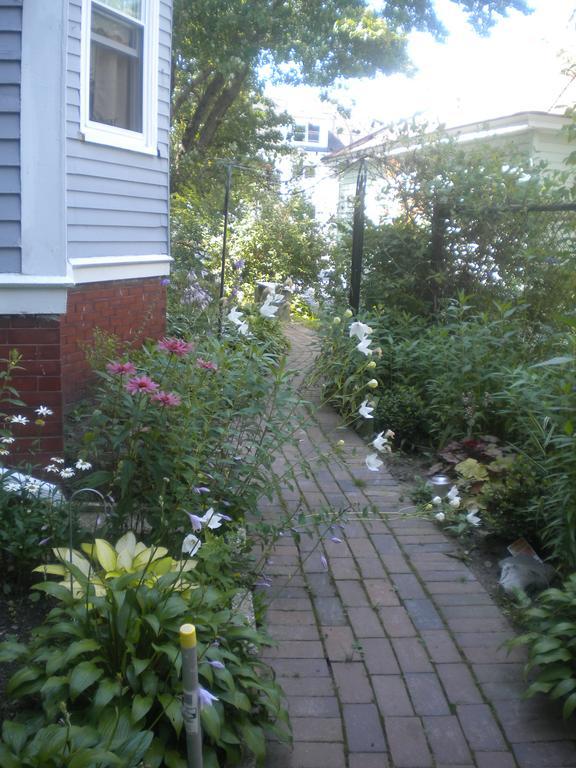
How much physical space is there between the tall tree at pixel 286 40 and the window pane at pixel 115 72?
689cm

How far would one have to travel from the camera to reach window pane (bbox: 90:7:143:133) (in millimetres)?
5793

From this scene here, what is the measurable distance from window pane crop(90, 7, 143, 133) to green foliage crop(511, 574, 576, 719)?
449 cm

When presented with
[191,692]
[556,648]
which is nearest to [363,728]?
[556,648]

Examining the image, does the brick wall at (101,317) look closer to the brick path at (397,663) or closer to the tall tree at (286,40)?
the brick path at (397,663)

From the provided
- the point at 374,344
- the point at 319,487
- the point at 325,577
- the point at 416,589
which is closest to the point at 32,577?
the point at 325,577

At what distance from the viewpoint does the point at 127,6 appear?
6.18 metres

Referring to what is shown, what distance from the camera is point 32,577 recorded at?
3.38m

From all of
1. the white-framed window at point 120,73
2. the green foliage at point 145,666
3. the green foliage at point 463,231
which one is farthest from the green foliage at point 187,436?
the green foliage at point 463,231

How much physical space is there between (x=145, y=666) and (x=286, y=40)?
1297 centimetres

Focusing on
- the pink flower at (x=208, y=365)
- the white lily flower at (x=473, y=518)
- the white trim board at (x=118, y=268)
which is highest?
the white trim board at (x=118, y=268)

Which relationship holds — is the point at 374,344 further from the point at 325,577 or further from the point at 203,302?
the point at 325,577

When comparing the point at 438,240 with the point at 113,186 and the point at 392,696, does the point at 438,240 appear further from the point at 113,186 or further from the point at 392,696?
the point at 392,696

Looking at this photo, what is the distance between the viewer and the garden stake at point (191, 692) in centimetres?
192

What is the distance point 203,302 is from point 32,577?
539 cm
